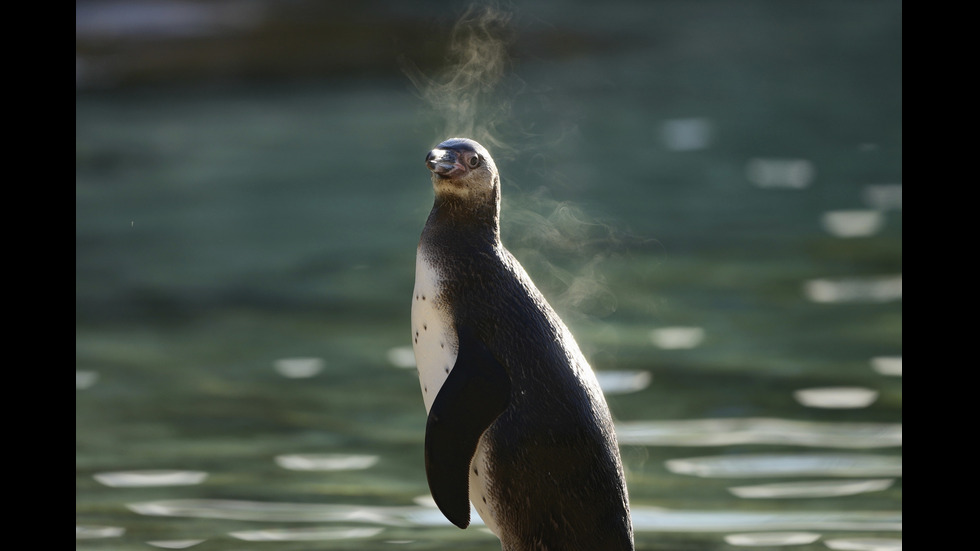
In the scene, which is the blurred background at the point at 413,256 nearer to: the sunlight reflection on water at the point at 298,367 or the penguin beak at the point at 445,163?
the sunlight reflection on water at the point at 298,367

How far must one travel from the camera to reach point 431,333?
10.2 feet

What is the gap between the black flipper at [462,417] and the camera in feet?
9.71

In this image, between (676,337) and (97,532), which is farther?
(676,337)

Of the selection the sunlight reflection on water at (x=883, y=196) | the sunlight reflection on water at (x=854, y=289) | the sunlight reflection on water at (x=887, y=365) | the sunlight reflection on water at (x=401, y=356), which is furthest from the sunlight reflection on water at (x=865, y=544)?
the sunlight reflection on water at (x=883, y=196)

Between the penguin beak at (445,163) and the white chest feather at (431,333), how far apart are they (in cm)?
19

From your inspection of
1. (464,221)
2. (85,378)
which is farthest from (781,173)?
(464,221)

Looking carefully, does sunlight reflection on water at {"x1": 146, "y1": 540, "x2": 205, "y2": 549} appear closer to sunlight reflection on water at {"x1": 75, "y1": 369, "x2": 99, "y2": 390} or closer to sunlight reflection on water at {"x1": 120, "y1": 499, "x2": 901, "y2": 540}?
sunlight reflection on water at {"x1": 120, "y1": 499, "x2": 901, "y2": 540}

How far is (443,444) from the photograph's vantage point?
2.99 meters

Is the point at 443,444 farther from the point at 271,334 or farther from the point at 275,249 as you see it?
the point at 275,249

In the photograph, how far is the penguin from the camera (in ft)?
9.80

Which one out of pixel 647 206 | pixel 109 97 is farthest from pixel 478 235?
pixel 109 97

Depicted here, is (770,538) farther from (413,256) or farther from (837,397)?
(413,256)

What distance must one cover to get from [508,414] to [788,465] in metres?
1.68

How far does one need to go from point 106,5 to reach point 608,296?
783 cm
